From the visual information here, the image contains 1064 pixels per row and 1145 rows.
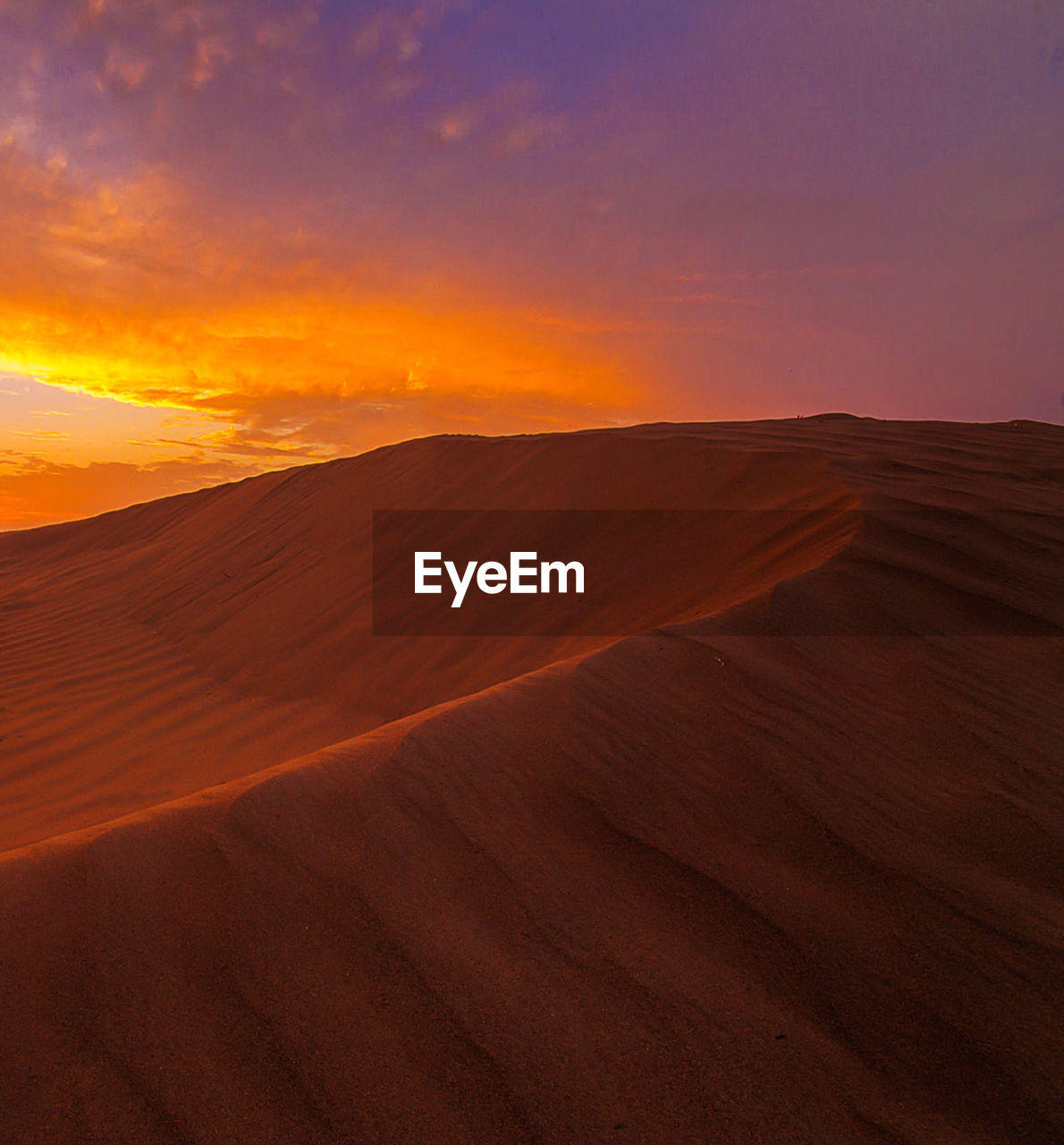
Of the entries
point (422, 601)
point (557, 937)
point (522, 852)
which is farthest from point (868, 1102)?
point (422, 601)

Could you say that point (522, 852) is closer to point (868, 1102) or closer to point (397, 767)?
point (397, 767)

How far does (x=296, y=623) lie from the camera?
579cm

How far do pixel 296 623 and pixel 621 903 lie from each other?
4685 millimetres

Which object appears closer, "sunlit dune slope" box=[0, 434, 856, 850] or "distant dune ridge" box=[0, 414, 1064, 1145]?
"distant dune ridge" box=[0, 414, 1064, 1145]

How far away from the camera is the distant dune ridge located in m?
1.21

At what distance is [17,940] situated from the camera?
1477mm

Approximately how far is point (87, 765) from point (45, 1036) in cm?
309

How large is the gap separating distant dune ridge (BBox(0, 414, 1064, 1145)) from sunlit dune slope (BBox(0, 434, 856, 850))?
0.19 metres

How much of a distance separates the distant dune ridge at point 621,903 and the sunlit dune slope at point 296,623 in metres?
0.19

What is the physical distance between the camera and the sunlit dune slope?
3881mm

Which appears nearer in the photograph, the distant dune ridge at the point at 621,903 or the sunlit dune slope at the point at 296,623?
the distant dune ridge at the point at 621,903

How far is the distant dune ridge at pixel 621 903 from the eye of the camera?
47.4 inches

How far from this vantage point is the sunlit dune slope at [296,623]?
12.7 ft

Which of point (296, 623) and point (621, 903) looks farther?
point (296, 623)
